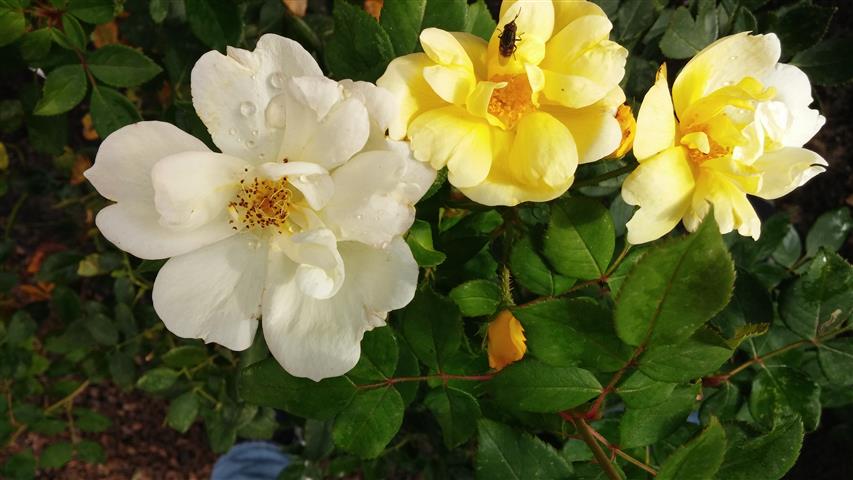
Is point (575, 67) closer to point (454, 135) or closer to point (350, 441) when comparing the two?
point (454, 135)

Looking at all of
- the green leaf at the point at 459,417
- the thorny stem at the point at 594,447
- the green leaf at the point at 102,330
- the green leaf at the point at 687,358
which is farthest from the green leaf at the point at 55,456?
the green leaf at the point at 687,358

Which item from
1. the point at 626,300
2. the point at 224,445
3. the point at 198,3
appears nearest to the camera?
the point at 626,300

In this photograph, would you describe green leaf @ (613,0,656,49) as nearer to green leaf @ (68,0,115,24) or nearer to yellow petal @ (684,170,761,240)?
yellow petal @ (684,170,761,240)

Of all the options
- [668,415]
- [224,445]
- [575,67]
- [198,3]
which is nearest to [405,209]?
[575,67]

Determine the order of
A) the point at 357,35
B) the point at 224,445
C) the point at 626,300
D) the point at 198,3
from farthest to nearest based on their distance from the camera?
the point at 224,445 → the point at 198,3 → the point at 357,35 → the point at 626,300

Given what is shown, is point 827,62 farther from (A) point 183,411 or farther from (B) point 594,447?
(A) point 183,411

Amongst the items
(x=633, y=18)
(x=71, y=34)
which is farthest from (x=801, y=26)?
(x=71, y=34)

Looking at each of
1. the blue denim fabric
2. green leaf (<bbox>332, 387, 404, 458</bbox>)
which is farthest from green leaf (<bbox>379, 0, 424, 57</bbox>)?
the blue denim fabric
